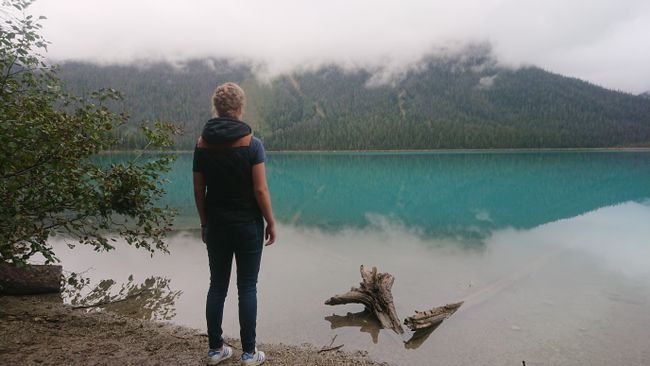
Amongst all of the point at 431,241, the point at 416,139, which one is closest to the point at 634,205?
the point at 431,241

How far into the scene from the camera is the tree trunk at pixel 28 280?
8.10 meters

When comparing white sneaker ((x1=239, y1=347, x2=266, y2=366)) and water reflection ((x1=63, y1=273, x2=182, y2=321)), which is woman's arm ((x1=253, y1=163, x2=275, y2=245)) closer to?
white sneaker ((x1=239, y1=347, x2=266, y2=366))

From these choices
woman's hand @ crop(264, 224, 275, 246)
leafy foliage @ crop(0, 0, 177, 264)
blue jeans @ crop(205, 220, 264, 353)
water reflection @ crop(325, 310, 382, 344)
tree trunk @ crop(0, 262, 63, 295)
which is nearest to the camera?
blue jeans @ crop(205, 220, 264, 353)

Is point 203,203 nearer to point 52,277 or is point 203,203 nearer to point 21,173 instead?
point 21,173

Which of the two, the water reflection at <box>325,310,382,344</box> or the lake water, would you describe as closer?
the lake water

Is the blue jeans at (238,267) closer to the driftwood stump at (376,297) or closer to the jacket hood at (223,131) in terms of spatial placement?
the jacket hood at (223,131)

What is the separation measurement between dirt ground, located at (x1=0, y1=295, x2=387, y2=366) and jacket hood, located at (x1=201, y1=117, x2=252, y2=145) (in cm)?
265

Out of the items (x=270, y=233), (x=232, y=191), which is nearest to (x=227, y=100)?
(x=232, y=191)

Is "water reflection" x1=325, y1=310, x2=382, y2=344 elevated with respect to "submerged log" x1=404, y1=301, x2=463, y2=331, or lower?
lower

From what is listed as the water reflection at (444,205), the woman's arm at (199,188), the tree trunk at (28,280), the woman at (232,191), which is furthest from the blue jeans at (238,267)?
the water reflection at (444,205)

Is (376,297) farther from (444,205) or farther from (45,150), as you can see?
(444,205)

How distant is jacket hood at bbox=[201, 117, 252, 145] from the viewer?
4.39 metres

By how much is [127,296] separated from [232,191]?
6010 millimetres

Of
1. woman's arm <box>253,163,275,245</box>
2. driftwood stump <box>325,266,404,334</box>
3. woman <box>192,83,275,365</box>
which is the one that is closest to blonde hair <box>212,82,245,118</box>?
woman <box>192,83,275,365</box>
